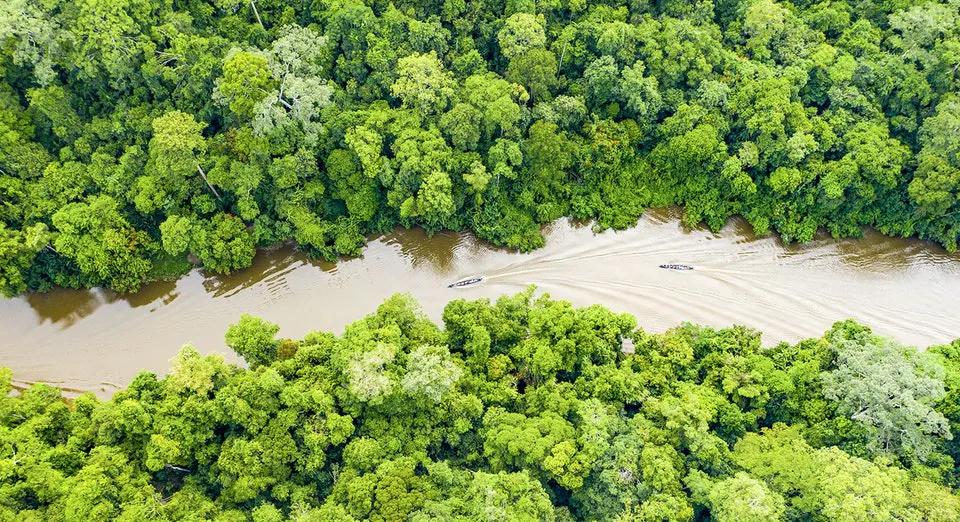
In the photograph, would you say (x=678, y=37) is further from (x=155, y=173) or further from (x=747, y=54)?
(x=155, y=173)

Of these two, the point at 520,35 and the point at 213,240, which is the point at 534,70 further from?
the point at 213,240

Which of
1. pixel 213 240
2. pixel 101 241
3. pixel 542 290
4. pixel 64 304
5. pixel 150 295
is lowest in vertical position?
pixel 542 290

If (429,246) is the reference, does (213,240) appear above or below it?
above

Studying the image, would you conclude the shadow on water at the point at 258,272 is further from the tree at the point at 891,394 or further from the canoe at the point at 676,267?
the tree at the point at 891,394

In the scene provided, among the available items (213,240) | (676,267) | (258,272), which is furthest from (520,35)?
(213,240)

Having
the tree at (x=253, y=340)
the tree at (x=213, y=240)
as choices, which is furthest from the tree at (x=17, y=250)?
the tree at (x=253, y=340)
